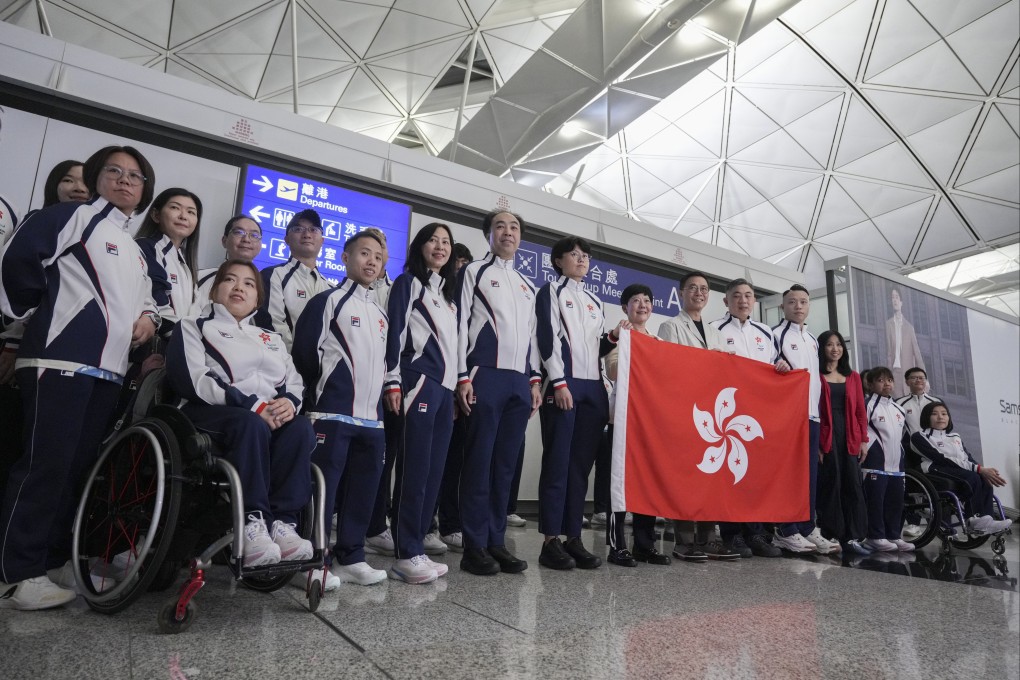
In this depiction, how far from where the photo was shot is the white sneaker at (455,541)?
4055 millimetres

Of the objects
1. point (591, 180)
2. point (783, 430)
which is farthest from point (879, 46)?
point (783, 430)

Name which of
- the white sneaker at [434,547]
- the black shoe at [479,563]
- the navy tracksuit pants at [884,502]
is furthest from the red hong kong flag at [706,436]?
the navy tracksuit pants at [884,502]

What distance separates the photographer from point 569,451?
147 inches

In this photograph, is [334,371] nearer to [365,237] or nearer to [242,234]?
[365,237]

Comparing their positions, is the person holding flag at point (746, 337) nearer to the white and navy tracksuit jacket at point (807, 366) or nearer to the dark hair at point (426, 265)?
the white and navy tracksuit jacket at point (807, 366)

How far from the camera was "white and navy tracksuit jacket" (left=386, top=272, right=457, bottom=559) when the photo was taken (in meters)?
3.01

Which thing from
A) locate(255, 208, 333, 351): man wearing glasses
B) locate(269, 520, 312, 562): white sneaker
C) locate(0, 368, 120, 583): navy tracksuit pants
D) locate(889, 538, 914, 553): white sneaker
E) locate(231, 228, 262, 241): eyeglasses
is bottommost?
locate(889, 538, 914, 553): white sneaker

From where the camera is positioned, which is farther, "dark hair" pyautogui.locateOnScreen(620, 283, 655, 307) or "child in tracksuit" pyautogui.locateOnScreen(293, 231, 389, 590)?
"dark hair" pyautogui.locateOnScreen(620, 283, 655, 307)

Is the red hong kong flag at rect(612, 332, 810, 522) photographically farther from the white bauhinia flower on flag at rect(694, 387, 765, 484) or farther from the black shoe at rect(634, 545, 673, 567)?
the black shoe at rect(634, 545, 673, 567)

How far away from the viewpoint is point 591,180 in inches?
737

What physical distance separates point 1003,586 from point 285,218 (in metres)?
5.72

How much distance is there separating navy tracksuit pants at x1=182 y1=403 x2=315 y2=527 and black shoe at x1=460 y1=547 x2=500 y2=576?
103cm

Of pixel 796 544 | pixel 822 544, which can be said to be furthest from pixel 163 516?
pixel 822 544

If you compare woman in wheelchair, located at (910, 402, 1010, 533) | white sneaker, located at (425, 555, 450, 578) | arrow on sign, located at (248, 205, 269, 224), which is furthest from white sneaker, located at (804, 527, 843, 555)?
arrow on sign, located at (248, 205, 269, 224)
